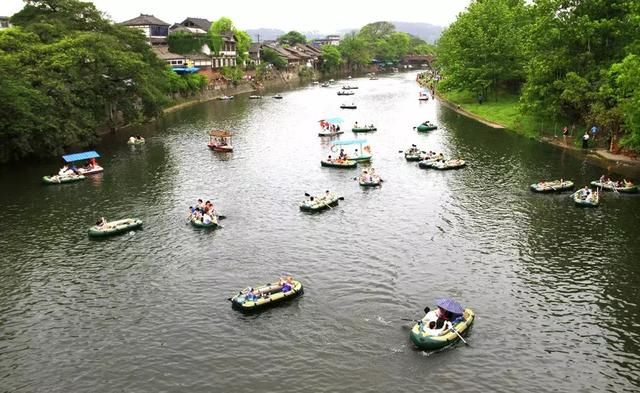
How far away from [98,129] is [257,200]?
180ft

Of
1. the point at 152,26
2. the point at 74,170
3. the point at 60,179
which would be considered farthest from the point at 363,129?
the point at 152,26

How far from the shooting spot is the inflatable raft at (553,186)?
61781 millimetres

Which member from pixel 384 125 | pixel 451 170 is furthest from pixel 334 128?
pixel 451 170

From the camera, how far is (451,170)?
2894 inches

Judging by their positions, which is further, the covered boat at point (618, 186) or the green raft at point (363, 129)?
the green raft at point (363, 129)

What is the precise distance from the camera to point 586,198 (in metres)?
56.8

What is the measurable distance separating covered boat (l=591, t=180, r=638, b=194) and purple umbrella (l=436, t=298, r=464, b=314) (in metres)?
33.6

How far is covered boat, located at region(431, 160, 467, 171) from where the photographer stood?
73750 millimetres

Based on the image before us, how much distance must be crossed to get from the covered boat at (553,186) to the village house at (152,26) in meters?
140

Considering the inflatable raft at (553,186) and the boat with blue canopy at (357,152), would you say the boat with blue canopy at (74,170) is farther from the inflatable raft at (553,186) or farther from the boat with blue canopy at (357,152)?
the inflatable raft at (553,186)

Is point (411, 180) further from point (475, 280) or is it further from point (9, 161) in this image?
point (9, 161)

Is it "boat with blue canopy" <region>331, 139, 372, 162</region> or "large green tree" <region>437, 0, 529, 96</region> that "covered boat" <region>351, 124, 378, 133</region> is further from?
"large green tree" <region>437, 0, 529, 96</region>

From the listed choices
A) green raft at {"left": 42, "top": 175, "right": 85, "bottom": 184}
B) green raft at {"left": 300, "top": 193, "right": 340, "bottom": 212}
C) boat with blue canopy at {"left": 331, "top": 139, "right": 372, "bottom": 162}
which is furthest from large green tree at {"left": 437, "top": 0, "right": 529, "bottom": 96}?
green raft at {"left": 42, "top": 175, "right": 85, "bottom": 184}

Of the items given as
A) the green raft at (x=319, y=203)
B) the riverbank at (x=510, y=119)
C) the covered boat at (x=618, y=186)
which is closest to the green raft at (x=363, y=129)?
the riverbank at (x=510, y=119)
